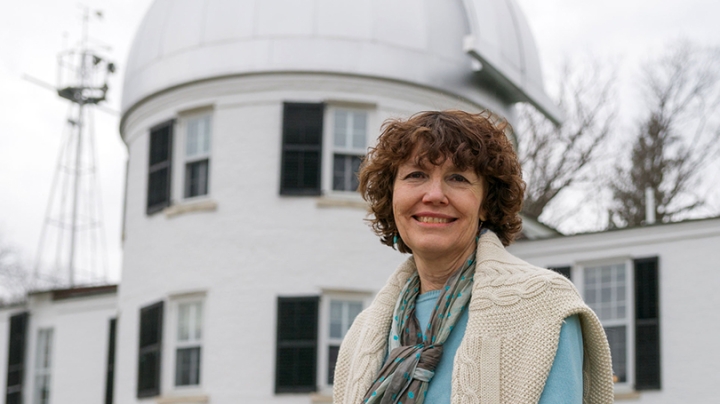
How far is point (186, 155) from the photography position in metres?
17.0

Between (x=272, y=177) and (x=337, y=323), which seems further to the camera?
(x=272, y=177)

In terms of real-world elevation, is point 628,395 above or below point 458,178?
below

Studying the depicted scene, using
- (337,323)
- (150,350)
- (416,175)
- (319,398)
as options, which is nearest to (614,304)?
(337,323)

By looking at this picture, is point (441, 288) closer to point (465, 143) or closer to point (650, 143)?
point (465, 143)

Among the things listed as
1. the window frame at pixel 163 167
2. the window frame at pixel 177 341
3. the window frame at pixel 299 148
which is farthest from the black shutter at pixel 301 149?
the window frame at pixel 177 341

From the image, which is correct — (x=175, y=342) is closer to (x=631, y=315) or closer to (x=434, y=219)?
(x=631, y=315)

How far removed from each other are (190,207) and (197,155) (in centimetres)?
84

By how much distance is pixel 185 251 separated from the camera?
16531 mm

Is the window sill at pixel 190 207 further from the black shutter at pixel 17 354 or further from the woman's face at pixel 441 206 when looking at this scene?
the woman's face at pixel 441 206

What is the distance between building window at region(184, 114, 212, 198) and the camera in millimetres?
16797

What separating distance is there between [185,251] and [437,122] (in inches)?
540

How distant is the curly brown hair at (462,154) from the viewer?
3.11 meters

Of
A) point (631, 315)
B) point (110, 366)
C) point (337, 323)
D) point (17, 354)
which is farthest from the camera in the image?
point (17, 354)

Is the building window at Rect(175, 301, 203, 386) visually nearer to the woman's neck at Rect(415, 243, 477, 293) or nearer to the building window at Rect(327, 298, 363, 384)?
the building window at Rect(327, 298, 363, 384)
